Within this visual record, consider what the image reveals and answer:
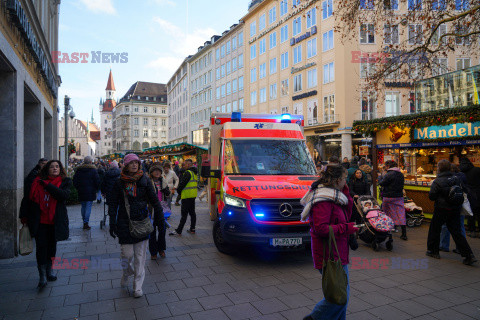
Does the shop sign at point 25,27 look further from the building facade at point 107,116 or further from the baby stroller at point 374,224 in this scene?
the building facade at point 107,116

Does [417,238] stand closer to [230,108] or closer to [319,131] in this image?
[319,131]

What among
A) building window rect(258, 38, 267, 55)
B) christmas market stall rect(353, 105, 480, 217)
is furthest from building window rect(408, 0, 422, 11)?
building window rect(258, 38, 267, 55)

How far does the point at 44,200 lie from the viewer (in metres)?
5.08

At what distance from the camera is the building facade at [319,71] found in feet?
102

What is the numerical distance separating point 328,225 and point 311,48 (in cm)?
3443

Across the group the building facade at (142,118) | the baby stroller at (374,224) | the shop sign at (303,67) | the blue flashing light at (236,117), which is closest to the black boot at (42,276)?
the blue flashing light at (236,117)

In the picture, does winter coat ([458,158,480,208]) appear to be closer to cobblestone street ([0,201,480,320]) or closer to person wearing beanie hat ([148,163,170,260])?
cobblestone street ([0,201,480,320])

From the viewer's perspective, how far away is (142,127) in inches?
4311

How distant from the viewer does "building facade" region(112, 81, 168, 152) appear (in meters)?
109

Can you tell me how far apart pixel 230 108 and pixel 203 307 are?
4779cm

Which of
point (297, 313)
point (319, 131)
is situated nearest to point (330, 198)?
point (297, 313)

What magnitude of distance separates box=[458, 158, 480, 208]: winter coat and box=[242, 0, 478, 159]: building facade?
18.3 m

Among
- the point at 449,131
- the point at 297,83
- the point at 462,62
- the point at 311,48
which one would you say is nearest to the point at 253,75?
the point at 297,83

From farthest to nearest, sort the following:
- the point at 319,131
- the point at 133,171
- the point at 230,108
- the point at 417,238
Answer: the point at 230,108 → the point at 319,131 → the point at 417,238 → the point at 133,171
